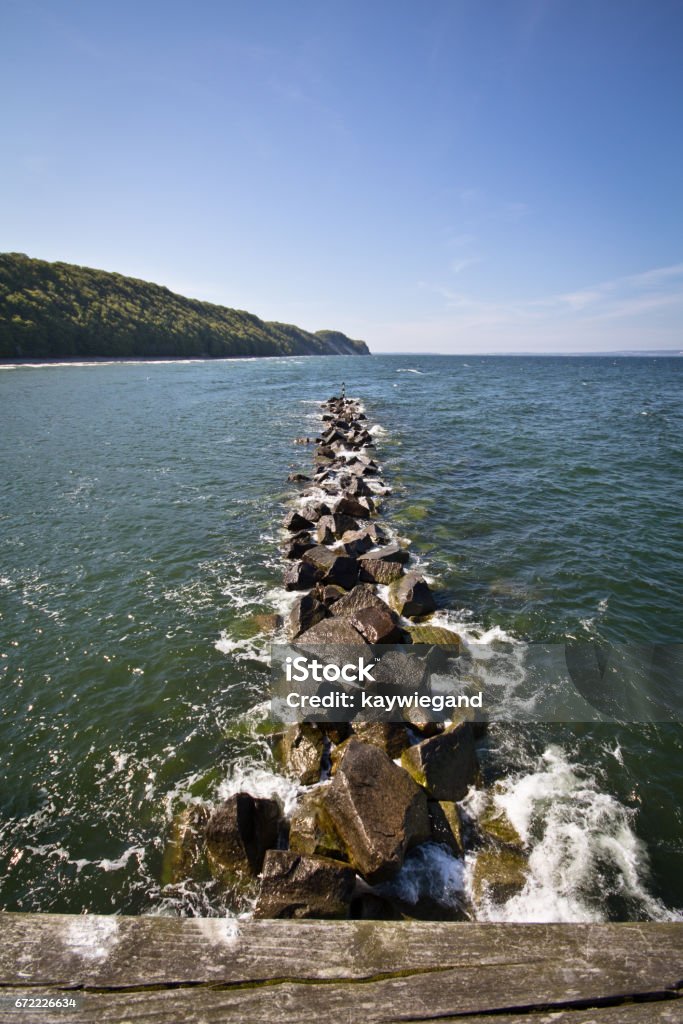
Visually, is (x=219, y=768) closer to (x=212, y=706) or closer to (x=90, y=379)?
(x=212, y=706)

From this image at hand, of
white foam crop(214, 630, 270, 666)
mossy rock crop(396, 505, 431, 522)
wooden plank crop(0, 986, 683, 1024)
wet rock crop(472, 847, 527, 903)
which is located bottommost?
wet rock crop(472, 847, 527, 903)

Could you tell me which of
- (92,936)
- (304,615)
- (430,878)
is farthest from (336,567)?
(92,936)

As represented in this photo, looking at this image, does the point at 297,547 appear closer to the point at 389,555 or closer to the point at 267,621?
the point at 389,555

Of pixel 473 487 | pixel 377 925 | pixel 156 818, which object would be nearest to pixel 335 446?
pixel 473 487

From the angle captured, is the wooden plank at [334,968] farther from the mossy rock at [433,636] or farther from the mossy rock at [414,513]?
the mossy rock at [414,513]

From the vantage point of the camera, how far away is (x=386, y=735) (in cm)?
904

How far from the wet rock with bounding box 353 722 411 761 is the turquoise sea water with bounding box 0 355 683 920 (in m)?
1.92

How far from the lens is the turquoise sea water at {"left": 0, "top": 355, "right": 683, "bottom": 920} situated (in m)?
7.36

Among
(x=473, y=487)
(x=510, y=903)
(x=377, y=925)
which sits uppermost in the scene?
(x=377, y=925)

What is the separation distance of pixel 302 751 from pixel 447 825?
2943mm

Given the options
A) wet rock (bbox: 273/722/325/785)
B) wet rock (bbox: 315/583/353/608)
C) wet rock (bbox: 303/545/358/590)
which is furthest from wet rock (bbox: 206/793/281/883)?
wet rock (bbox: 303/545/358/590)

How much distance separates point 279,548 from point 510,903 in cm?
1266

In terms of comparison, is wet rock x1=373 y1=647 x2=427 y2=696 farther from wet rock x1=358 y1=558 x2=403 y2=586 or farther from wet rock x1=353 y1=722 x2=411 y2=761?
wet rock x1=358 y1=558 x2=403 y2=586

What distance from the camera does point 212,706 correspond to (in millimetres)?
10180
